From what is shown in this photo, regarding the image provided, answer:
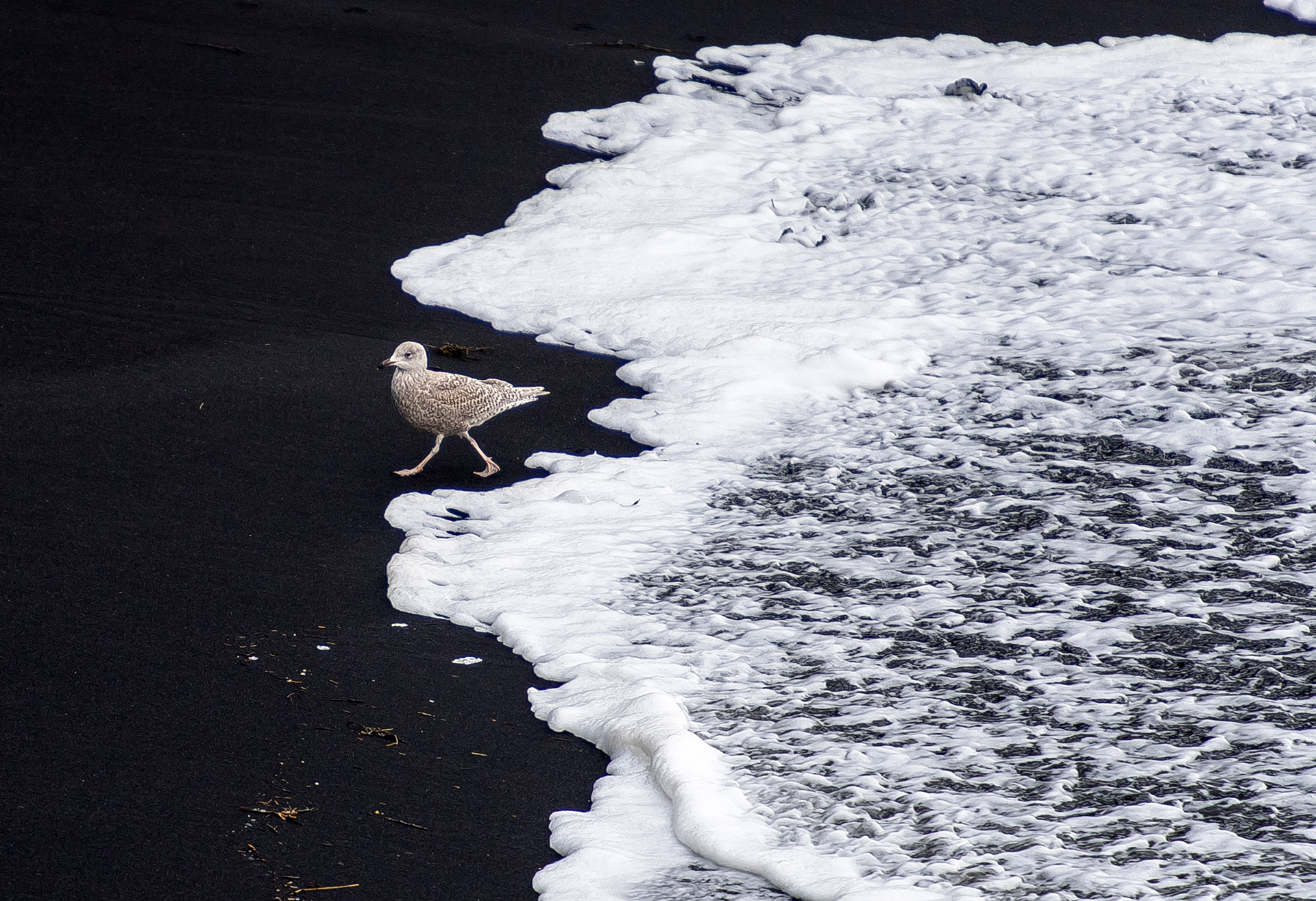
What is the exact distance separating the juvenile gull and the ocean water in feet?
1.03

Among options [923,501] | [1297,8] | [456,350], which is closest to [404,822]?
[923,501]

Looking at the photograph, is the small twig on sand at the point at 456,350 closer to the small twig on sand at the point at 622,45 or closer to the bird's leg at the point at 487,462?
the bird's leg at the point at 487,462

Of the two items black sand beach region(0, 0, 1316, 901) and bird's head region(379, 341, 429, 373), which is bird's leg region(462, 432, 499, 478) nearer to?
black sand beach region(0, 0, 1316, 901)

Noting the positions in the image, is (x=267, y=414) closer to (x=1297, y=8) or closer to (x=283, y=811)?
(x=283, y=811)

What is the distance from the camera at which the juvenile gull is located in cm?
496

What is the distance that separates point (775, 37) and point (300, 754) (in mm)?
7752

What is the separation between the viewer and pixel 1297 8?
9844mm

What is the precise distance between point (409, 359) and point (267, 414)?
0.78 m

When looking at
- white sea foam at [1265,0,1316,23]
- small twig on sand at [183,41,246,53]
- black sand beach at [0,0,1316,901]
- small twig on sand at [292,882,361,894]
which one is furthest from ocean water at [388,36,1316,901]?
small twig on sand at [183,41,246,53]

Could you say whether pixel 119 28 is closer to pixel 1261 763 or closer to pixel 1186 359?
pixel 1186 359

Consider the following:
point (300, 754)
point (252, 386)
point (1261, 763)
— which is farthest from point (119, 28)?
point (1261, 763)

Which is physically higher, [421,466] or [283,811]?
[421,466]

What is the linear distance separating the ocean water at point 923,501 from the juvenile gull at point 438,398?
0.31m

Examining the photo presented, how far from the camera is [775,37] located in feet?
32.0
